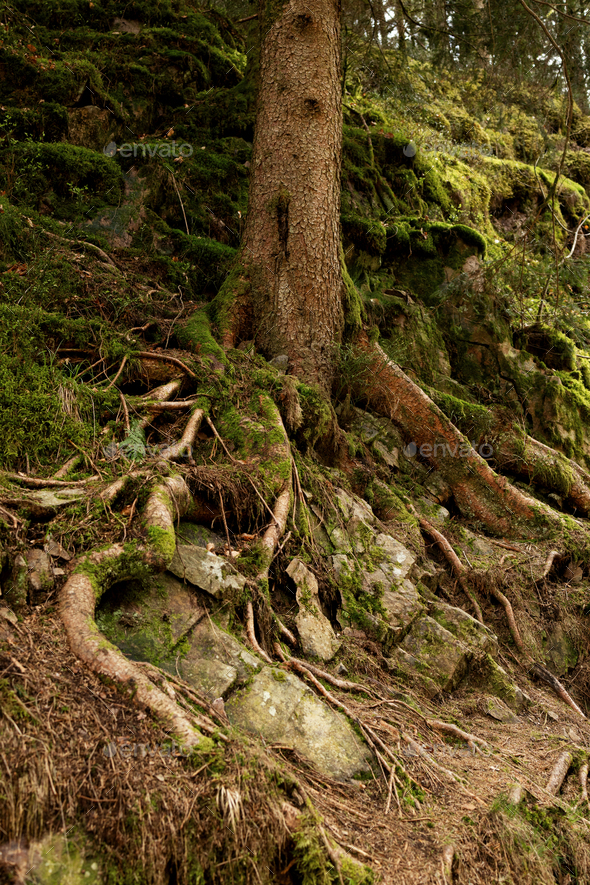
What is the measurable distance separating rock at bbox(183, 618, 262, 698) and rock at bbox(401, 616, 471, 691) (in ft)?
5.09

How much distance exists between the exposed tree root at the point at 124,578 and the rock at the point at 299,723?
562mm

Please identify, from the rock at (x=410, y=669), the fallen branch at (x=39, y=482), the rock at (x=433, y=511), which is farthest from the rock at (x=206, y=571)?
the rock at (x=433, y=511)

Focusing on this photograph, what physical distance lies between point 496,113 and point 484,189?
335cm

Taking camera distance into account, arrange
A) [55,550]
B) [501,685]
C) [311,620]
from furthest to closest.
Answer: [501,685]
[311,620]
[55,550]

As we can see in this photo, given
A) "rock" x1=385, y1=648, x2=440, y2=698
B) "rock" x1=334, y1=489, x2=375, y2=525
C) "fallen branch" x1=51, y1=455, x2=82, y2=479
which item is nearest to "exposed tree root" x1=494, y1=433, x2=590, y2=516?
"rock" x1=334, y1=489, x2=375, y2=525

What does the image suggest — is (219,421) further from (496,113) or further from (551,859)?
(496,113)

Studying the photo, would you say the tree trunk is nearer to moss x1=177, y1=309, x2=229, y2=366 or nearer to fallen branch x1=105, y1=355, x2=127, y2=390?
moss x1=177, y1=309, x2=229, y2=366

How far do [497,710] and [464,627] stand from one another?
0.64 metres

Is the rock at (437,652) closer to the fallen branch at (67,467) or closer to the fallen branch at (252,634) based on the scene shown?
the fallen branch at (252,634)

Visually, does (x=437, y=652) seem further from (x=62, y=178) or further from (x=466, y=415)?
(x=62, y=178)

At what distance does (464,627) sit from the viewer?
4457 millimetres

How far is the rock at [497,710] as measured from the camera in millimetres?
3957

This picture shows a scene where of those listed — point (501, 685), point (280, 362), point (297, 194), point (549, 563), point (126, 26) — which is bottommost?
point (501, 685)

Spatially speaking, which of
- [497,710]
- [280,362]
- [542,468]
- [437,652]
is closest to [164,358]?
[280,362]
